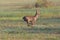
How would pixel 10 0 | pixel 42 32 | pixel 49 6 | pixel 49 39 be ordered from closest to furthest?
pixel 49 39 → pixel 42 32 → pixel 49 6 → pixel 10 0

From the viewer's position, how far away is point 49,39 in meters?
12.4

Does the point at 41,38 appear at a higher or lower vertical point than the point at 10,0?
higher

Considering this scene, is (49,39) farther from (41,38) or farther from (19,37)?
(19,37)

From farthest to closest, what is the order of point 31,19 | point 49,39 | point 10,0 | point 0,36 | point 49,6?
point 10,0
point 49,6
point 31,19
point 0,36
point 49,39

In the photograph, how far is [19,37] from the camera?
512 inches

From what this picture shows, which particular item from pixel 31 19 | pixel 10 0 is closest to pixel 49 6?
pixel 10 0

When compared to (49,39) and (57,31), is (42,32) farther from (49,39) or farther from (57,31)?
(49,39)

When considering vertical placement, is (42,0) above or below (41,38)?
below

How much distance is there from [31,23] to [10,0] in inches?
946

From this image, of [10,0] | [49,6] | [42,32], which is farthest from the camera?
[10,0]

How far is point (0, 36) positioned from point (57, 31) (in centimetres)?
315

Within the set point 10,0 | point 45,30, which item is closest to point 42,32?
point 45,30

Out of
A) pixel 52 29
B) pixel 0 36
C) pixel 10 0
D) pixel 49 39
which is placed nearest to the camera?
pixel 49 39

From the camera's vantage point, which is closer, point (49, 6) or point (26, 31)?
point (26, 31)
